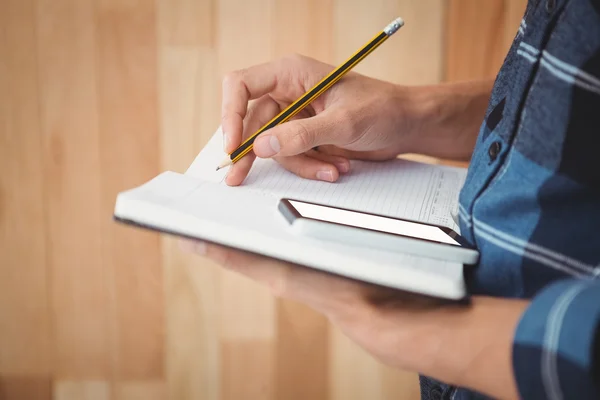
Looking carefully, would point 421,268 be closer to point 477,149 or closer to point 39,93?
point 477,149

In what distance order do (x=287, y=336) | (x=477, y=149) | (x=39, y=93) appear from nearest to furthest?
(x=477, y=149)
(x=39, y=93)
(x=287, y=336)

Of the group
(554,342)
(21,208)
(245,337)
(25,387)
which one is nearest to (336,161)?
(554,342)

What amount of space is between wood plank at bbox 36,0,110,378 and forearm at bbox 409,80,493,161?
2.08 feet

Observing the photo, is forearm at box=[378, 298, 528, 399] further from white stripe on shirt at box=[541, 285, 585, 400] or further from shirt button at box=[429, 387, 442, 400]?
shirt button at box=[429, 387, 442, 400]

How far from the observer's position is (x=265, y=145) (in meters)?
0.51

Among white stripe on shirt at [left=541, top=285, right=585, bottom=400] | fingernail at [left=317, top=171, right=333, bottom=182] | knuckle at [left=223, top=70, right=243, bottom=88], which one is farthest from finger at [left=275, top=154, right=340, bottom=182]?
white stripe on shirt at [left=541, top=285, right=585, bottom=400]

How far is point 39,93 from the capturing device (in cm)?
99

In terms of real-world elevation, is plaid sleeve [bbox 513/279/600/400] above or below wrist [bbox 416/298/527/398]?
above

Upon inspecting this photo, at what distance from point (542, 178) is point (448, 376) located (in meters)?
0.15

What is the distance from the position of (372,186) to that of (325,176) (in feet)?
0.16

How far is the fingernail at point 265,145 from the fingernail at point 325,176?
2.4 inches

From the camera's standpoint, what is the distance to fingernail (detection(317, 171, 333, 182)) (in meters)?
0.55

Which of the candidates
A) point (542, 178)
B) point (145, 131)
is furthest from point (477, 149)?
point (145, 131)

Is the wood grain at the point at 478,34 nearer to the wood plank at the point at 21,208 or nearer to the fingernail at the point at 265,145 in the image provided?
the fingernail at the point at 265,145
